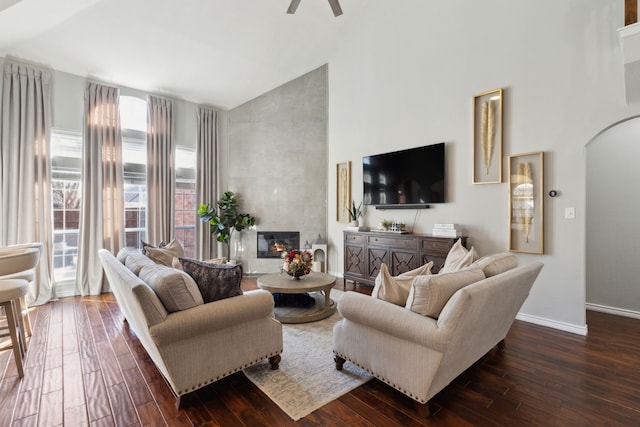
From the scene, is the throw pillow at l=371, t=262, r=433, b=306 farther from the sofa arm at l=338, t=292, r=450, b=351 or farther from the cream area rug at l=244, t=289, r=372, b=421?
the cream area rug at l=244, t=289, r=372, b=421

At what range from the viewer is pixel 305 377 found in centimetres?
237

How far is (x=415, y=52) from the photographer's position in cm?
464

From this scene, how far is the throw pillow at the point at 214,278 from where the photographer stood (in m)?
2.18

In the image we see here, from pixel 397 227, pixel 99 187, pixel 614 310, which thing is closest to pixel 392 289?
pixel 397 227

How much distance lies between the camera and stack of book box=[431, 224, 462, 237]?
396 cm

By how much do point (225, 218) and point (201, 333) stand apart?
4.34m

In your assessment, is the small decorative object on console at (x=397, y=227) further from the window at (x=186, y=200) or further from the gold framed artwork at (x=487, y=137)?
the window at (x=186, y=200)

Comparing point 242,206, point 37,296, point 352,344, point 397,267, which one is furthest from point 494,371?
point 37,296

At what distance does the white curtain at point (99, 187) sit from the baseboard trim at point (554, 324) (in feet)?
19.9

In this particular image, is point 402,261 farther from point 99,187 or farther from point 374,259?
point 99,187

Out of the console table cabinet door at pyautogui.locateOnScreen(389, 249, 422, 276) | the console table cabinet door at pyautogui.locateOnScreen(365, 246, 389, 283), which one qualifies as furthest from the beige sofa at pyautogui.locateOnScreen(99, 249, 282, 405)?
the console table cabinet door at pyautogui.locateOnScreen(365, 246, 389, 283)

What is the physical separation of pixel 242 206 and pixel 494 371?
17.4ft

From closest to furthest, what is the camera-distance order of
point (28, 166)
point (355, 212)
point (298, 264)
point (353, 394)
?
point (353, 394), point (298, 264), point (28, 166), point (355, 212)

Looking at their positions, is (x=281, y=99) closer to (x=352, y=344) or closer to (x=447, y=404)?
(x=352, y=344)
